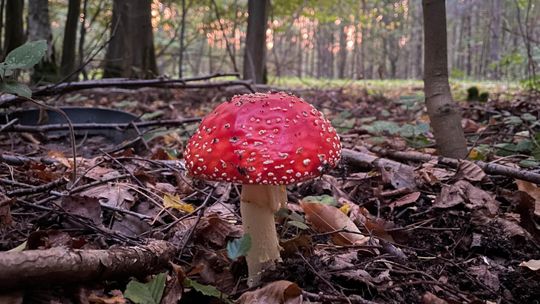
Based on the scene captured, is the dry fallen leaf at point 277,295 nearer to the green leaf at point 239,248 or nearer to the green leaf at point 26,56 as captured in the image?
the green leaf at point 239,248

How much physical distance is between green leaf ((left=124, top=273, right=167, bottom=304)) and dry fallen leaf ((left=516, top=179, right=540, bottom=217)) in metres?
2.11

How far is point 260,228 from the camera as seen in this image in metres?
2.17

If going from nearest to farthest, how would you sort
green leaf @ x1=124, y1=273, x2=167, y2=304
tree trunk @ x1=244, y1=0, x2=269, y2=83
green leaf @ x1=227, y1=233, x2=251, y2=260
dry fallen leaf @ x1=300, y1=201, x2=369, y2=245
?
green leaf @ x1=124, y1=273, x2=167, y2=304, green leaf @ x1=227, y1=233, x2=251, y2=260, dry fallen leaf @ x1=300, y1=201, x2=369, y2=245, tree trunk @ x1=244, y1=0, x2=269, y2=83

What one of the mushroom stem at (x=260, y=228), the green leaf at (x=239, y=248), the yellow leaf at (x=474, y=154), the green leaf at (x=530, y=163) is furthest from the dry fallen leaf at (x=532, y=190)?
the green leaf at (x=239, y=248)

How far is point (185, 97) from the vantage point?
9.09 metres

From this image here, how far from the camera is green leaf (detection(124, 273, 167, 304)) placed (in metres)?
1.63

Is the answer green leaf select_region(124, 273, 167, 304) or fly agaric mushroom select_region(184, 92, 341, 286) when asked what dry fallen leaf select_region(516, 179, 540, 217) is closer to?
fly agaric mushroom select_region(184, 92, 341, 286)

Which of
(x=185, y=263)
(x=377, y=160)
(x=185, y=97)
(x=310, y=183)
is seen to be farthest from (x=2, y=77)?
(x=185, y=97)

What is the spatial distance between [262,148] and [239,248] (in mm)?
388

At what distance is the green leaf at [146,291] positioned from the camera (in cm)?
163

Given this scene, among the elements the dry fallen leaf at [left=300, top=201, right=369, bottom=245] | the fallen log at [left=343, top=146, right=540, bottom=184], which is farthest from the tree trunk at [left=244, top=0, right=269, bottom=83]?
the dry fallen leaf at [left=300, top=201, right=369, bottom=245]

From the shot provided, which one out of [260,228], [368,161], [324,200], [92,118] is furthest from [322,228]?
[92,118]

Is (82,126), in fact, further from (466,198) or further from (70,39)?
(70,39)

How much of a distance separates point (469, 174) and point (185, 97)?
6724 millimetres
